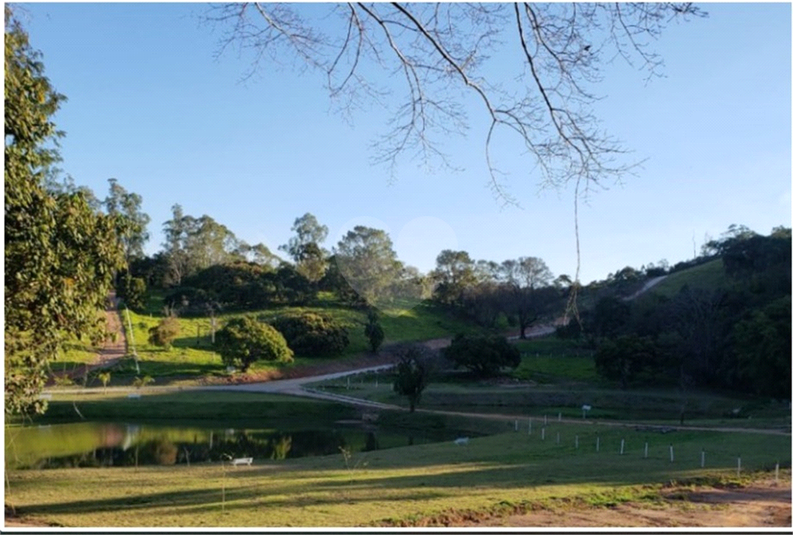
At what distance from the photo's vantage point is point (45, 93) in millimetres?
6109

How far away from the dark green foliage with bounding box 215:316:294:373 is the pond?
828 cm

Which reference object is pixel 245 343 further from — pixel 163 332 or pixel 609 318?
pixel 609 318

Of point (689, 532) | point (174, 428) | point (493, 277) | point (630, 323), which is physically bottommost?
point (174, 428)

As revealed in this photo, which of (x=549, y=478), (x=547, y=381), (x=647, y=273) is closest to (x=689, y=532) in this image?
(x=549, y=478)

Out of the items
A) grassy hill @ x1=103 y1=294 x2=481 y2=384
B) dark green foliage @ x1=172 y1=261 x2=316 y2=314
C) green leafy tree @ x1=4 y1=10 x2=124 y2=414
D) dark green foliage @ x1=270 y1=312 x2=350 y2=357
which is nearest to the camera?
green leafy tree @ x1=4 y1=10 x2=124 y2=414

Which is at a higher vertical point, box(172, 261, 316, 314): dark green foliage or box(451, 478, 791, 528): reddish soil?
box(172, 261, 316, 314): dark green foliage

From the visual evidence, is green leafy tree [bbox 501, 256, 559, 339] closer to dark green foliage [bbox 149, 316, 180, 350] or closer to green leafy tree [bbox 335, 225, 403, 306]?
green leafy tree [bbox 335, 225, 403, 306]

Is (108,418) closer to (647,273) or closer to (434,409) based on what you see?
(434,409)

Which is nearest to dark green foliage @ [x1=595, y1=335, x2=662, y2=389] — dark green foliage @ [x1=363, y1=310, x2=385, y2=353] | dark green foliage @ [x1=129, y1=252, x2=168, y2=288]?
dark green foliage @ [x1=363, y1=310, x2=385, y2=353]

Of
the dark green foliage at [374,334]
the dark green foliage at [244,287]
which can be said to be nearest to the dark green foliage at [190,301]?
the dark green foliage at [244,287]

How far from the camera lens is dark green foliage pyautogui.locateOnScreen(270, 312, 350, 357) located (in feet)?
115

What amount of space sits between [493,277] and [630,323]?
46.0 feet

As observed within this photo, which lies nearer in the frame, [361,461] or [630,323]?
[361,461]

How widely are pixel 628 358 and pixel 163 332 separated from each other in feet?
64.4
